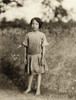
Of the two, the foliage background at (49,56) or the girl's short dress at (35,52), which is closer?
the girl's short dress at (35,52)

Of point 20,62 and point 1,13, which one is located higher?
point 1,13

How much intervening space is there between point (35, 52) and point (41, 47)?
12 cm

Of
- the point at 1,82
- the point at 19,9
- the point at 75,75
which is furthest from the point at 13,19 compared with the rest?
the point at 75,75

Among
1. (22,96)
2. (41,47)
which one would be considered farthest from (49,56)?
(22,96)

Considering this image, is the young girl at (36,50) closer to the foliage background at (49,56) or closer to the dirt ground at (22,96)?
the dirt ground at (22,96)

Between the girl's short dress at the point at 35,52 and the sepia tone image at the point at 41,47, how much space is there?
46 millimetres

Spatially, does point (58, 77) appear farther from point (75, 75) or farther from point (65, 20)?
point (65, 20)

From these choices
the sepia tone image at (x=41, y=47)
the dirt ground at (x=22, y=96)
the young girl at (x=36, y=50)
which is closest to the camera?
the dirt ground at (x=22, y=96)

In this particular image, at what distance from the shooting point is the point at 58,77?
12.5 feet

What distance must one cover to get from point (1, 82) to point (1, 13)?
1.20 m

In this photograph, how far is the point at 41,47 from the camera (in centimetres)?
345

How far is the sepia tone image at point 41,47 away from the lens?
12.1ft

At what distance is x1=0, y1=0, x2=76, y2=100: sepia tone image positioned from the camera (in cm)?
368

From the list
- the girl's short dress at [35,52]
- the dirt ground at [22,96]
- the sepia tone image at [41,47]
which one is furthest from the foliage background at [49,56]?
the girl's short dress at [35,52]
